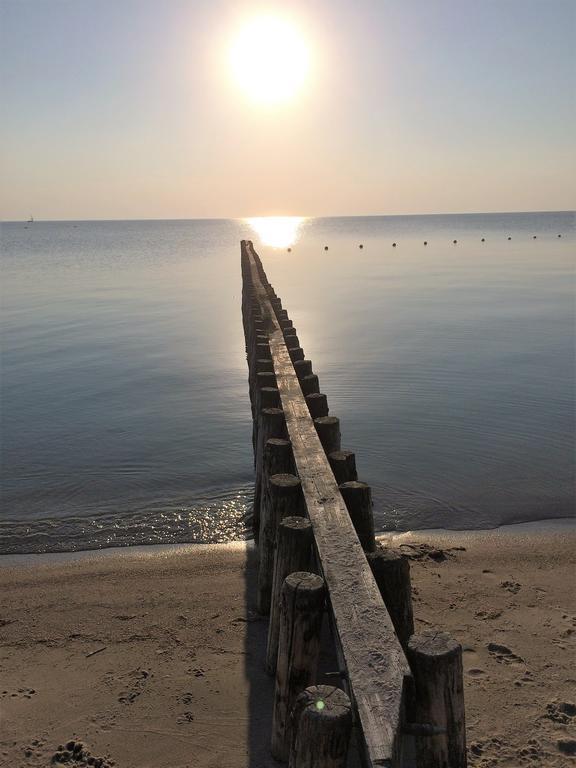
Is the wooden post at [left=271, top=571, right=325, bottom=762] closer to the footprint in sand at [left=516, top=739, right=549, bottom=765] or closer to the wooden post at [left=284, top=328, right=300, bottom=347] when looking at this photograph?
the footprint in sand at [left=516, top=739, right=549, bottom=765]

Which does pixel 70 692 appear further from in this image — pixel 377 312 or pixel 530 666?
pixel 377 312

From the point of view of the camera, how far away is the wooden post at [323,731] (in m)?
2.64

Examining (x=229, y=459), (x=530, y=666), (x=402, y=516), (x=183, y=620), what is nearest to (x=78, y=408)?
(x=229, y=459)

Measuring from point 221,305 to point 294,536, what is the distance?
87.6 feet

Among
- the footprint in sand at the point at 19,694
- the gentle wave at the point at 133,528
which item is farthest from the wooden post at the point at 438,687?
the gentle wave at the point at 133,528

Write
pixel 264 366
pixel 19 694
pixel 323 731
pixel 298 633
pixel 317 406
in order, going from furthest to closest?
pixel 264 366 → pixel 317 406 → pixel 19 694 → pixel 298 633 → pixel 323 731

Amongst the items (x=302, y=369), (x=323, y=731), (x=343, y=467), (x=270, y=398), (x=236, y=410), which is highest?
(x=302, y=369)

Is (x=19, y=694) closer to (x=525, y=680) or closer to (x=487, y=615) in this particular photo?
(x=525, y=680)

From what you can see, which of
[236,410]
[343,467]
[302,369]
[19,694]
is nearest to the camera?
[19,694]

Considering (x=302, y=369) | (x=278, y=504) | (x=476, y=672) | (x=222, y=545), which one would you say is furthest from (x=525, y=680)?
(x=302, y=369)

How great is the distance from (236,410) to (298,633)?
10.2 m

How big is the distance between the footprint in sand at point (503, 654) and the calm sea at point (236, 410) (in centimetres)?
281

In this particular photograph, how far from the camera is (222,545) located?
7742 millimetres

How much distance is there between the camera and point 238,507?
8961mm
